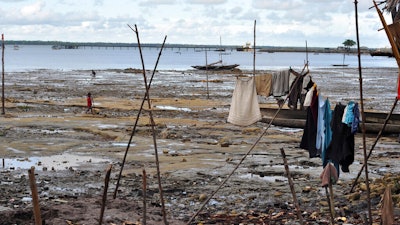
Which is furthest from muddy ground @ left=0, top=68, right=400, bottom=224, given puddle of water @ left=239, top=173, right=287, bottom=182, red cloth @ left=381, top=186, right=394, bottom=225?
red cloth @ left=381, top=186, right=394, bottom=225

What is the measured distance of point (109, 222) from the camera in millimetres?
8375

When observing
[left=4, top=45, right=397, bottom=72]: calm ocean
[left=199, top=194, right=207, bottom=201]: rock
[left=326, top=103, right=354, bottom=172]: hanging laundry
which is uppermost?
[left=326, top=103, right=354, bottom=172]: hanging laundry

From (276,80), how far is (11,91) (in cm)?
1999

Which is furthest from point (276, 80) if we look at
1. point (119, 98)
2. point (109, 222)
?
point (119, 98)

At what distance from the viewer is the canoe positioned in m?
16.9

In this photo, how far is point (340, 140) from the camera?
9.84 metres

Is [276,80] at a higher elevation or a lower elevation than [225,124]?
higher

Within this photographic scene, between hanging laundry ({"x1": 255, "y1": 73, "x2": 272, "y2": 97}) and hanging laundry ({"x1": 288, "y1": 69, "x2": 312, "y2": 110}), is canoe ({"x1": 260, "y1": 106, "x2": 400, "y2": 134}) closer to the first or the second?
hanging laundry ({"x1": 288, "y1": 69, "x2": 312, "y2": 110})

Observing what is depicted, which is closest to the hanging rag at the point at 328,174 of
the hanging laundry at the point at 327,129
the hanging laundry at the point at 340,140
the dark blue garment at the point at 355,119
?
the dark blue garment at the point at 355,119

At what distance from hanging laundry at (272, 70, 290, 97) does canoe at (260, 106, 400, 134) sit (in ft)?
10.1

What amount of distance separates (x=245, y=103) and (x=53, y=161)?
459cm

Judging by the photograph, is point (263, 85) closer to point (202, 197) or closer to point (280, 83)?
point (280, 83)

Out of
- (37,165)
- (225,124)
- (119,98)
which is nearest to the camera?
(37,165)

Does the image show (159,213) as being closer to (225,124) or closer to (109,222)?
(109,222)
